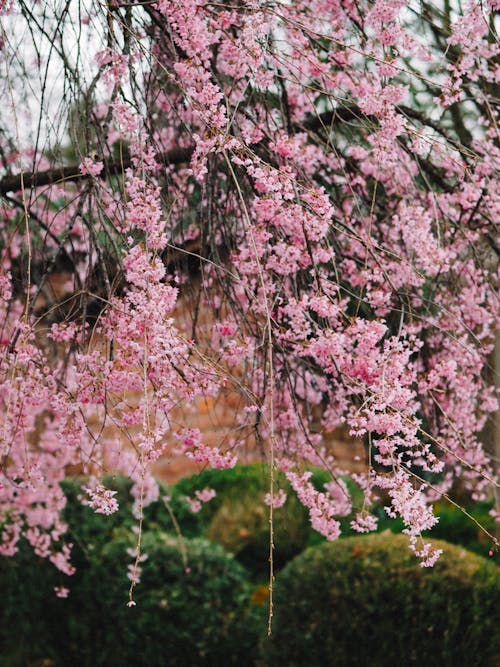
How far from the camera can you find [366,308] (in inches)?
104

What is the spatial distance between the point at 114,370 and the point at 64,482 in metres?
3.56

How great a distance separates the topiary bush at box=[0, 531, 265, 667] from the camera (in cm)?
445

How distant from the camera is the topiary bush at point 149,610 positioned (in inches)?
175

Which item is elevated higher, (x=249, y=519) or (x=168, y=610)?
(x=249, y=519)

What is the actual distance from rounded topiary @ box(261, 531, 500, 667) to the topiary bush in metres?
0.43

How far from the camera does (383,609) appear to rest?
12.6ft

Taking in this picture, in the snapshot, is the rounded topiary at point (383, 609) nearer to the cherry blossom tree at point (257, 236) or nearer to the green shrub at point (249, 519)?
the cherry blossom tree at point (257, 236)

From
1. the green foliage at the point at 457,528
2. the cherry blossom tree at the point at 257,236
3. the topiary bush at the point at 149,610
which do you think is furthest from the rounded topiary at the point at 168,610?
the cherry blossom tree at the point at 257,236

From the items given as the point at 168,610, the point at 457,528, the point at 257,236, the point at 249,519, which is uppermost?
the point at 249,519

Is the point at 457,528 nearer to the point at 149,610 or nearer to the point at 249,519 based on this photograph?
the point at 249,519

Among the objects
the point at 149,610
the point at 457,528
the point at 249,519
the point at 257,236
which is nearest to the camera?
the point at 257,236

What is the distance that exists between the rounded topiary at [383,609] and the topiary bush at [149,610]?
0.43 metres

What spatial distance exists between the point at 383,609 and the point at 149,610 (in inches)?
53.9

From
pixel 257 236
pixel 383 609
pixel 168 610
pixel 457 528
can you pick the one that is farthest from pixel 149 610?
pixel 257 236
